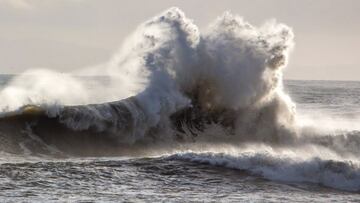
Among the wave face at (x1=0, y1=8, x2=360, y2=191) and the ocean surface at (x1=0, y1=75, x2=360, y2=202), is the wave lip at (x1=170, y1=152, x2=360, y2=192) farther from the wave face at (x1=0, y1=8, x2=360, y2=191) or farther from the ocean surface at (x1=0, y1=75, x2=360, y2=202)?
the wave face at (x1=0, y1=8, x2=360, y2=191)

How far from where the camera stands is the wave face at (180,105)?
2052 centimetres

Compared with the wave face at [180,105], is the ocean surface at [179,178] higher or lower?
lower

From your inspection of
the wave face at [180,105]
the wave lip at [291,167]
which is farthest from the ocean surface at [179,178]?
the wave face at [180,105]

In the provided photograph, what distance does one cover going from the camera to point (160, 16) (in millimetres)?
26516

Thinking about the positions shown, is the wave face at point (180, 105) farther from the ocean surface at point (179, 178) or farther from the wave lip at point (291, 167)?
the wave lip at point (291, 167)

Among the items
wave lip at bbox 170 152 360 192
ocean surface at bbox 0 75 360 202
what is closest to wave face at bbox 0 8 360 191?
ocean surface at bbox 0 75 360 202

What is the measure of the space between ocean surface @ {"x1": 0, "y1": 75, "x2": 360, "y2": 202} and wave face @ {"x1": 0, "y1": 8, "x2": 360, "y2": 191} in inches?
73.8

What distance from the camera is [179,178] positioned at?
15773 millimetres

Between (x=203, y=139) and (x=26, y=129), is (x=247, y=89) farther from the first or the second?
(x=26, y=129)

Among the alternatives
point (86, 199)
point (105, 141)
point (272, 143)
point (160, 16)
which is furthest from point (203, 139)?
point (86, 199)

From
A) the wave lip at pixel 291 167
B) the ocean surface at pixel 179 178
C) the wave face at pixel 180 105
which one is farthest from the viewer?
the wave face at pixel 180 105

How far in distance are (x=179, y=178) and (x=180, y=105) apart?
8.32m

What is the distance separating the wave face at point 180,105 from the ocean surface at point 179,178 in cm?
187

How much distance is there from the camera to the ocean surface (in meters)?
13.7
